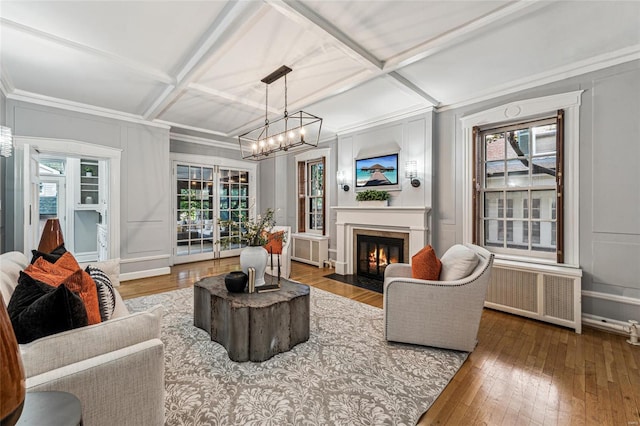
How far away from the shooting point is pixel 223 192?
6508 millimetres

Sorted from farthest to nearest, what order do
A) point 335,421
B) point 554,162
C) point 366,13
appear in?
point 554,162
point 366,13
point 335,421

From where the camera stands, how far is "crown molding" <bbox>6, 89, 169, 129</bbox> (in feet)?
12.0

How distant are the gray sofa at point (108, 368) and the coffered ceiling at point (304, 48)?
2.22 meters

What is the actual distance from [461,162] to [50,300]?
4.23 metres

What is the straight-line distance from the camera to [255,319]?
2.16 meters

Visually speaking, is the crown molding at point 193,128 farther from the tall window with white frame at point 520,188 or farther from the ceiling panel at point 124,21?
the tall window with white frame at point 520,188

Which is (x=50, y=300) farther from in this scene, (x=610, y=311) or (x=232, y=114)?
(x=610, y=311)

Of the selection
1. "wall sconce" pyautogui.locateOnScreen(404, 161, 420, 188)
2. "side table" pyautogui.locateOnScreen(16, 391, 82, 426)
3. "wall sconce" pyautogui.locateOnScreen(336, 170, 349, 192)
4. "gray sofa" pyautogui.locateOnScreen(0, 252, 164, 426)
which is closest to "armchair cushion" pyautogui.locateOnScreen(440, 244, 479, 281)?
"wall sconce" pyautogui.locateOnScreen(404, 161, 420, 188)

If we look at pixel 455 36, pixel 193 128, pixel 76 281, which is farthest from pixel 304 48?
pixel 193 128

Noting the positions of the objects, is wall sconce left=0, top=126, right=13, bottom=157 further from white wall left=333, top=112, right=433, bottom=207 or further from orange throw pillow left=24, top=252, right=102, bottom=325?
white wall left=333, top=112, right=433, bottom=207

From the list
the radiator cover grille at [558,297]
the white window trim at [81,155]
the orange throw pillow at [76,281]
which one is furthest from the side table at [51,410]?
the radiator cover grille at [558,297]

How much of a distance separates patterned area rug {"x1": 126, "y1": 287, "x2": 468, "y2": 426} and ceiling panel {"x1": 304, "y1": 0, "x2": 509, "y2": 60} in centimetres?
274

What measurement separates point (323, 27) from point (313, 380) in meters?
2.71

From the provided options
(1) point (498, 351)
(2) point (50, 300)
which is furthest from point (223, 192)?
(1) point (498, 351)
